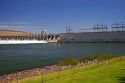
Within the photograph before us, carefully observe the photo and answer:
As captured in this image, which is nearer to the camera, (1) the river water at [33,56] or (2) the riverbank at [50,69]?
(2) the riverbank at [50,69]

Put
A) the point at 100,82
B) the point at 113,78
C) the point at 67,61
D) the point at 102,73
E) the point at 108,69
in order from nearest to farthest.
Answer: the point at 100,82, the point at 113,78, the point at 102,73, the point at 108,69, the point at 67,61

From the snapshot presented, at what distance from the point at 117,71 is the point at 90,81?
699 cm

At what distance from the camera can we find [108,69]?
34750 mm

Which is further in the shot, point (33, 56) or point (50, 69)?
point (33, 56)

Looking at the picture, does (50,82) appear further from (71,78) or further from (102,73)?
(102,73)

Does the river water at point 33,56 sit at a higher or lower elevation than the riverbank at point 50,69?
lower

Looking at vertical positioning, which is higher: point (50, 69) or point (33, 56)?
point (50, 69)

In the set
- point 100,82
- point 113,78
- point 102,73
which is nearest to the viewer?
point 100,82

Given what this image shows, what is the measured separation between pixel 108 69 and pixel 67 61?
1526 cm

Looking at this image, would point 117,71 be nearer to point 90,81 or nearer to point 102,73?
point 102,73

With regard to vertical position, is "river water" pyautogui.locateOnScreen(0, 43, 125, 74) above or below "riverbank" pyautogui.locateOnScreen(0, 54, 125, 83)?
below

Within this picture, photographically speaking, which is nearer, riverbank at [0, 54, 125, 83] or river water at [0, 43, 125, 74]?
riverbank at [0, 54, 125, 83]

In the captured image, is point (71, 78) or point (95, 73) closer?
point (71, 78)

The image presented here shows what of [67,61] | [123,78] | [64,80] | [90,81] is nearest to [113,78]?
[123,78]
